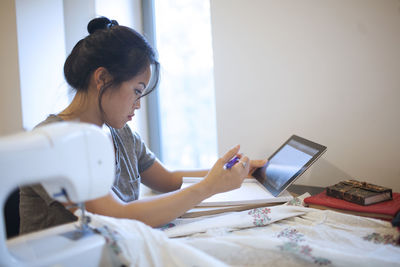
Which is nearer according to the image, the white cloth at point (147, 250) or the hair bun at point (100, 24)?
the white cloth at point (147, 250)

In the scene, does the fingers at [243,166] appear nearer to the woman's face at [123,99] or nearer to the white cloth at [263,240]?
the white cloth at [263,240]

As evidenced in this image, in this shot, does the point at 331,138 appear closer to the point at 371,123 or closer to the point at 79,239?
the point at 371,123

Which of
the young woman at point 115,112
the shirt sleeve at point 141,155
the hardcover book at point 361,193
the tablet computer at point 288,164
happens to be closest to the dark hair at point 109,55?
the young woman at point 115,112

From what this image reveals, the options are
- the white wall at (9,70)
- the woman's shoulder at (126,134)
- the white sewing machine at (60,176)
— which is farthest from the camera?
the white wall at (9,70)

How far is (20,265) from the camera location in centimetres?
49

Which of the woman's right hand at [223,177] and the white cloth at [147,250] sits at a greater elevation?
the woman's right hand at [223,177]

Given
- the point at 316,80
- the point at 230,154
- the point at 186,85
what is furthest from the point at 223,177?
the point at 186,85

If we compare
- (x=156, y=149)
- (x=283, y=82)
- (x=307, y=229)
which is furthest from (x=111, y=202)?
(x=156, y=149)

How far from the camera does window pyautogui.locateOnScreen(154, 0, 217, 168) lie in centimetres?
191

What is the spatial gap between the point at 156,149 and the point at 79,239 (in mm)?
1480

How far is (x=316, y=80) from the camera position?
1320 millimetres

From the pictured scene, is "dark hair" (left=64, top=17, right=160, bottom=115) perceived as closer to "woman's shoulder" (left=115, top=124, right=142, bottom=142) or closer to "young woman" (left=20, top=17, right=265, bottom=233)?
"young woman" (left=20, top=17, right=265, bottom=233)

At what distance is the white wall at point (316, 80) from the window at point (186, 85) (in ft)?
1.22

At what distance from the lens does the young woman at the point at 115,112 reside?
802mm
